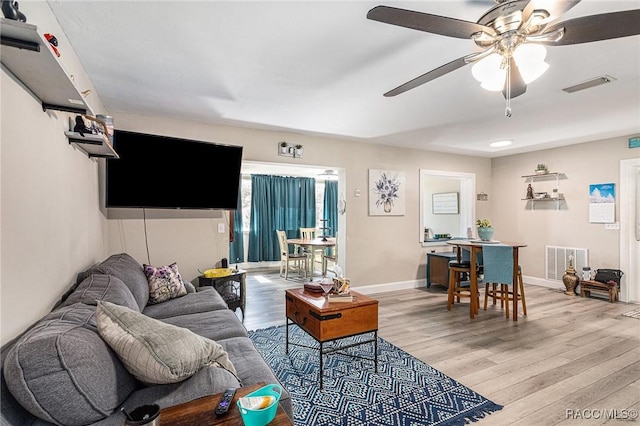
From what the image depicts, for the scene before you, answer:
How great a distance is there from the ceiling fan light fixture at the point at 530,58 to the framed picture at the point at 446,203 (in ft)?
17.2

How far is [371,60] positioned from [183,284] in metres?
2.69

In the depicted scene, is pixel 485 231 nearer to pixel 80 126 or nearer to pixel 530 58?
pixel 530 58

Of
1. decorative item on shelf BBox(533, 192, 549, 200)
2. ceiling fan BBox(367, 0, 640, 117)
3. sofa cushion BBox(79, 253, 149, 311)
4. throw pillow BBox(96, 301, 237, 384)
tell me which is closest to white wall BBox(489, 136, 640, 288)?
decorative item on shelf BBox(533, 192, 549, 200)

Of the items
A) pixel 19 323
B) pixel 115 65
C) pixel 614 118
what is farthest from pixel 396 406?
pixel 614 118

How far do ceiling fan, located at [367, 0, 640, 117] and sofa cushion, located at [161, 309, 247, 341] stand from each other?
2.02 meters

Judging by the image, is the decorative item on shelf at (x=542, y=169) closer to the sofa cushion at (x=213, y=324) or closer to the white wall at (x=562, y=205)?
the white wall at (x=562, y=205)

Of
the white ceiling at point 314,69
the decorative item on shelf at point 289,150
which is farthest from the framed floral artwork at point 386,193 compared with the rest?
the decorative item on shelf at point 289,150

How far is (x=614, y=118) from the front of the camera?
3.71m

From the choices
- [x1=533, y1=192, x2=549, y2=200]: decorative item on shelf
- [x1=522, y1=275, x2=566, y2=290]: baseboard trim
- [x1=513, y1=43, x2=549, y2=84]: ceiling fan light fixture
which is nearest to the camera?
[x1=513, y1=43, x2=549, y2=84]: ceiling fan light fixture

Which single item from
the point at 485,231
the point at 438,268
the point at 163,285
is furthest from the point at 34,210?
the point at 438,268

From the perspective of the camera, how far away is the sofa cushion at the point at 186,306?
2.51 metres

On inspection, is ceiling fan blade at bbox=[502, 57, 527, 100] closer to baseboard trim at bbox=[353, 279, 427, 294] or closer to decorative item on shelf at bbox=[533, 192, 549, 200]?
baseboard trim at bbox=[353, 279, 427, 294]

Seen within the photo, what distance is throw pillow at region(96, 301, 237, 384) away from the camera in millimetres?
1215

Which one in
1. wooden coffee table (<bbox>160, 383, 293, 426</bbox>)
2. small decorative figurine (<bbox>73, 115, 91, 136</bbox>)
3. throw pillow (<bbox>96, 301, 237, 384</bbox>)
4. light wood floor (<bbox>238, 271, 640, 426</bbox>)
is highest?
small decorative figurine (<bbox>73, 115, 91, 136</bbox>)
